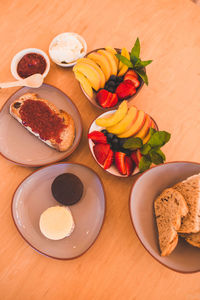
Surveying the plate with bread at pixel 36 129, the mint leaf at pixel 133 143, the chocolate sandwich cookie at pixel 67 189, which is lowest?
the chocolate sandwich cookie at pixel 67 189

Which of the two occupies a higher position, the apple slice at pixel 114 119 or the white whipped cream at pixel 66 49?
the white whipped cream at pixel 66 49

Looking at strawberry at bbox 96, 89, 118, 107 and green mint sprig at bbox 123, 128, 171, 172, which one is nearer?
green mint sprig at bbox 123, 128, 171, 172

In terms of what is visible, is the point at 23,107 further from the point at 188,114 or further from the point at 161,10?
the point at 161,10

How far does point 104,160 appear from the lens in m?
0.91

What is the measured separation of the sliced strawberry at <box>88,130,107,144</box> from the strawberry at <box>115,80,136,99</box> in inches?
8.3

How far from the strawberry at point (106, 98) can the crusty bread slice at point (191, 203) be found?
456 mm

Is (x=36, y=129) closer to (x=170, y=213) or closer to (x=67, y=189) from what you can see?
(x=67, y=189)

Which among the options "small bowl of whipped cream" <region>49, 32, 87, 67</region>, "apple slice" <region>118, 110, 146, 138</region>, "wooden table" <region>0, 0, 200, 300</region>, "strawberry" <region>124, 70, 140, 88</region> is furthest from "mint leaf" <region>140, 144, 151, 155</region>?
"small bowl of whipped cream" <region>49, 32, 87, 67</region>

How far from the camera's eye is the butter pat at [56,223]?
0.90 metres

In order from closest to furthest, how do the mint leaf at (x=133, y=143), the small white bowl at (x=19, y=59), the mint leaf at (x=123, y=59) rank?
the mint leaf at (x=133, y=143) → the mint leaf at (x=123, y=59) → the small white bowl at (x=19, y=59)

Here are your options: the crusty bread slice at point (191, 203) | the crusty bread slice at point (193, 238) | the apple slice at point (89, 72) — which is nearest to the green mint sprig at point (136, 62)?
the apple slice at point (89, 72)

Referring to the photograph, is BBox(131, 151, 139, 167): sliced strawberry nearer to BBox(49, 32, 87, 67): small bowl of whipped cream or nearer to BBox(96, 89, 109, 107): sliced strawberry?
BBox(96, 89, 109, 107): sliced strawberry

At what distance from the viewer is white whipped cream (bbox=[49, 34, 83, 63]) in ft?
3.62

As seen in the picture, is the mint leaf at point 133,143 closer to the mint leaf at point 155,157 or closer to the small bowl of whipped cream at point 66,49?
the mint leaf at point 155,157
